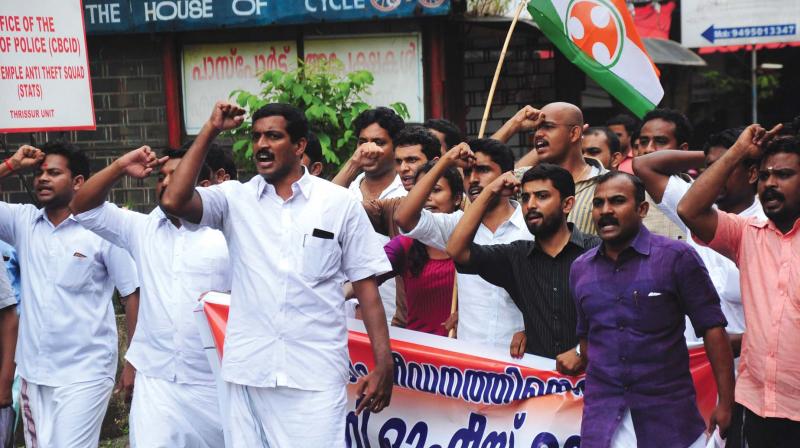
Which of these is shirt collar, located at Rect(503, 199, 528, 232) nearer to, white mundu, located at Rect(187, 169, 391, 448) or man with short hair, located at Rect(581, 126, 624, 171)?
white mundu, located at Rect(187, 169, 391, 448)

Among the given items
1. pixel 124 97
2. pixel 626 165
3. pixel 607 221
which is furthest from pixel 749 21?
pixel 607 221

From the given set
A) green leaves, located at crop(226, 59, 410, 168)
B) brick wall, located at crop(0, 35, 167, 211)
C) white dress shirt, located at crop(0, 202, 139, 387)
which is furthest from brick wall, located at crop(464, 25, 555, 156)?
white dress shirt, located at crop(0, 202, 139, 387)

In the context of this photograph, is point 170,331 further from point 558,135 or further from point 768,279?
point 768,279

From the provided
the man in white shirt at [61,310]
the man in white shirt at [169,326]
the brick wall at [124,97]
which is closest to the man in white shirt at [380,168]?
the man in white shirt at [169,326]

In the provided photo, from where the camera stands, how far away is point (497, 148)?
6.07 meters

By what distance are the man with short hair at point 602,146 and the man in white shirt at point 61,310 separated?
3260mm

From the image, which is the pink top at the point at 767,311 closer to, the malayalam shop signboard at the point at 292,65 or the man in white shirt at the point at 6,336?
the man in white shirt at the point at 6,336

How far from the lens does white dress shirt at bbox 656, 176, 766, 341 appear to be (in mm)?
5105

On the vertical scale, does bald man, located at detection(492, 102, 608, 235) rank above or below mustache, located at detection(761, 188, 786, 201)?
above

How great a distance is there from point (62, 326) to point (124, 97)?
6429mm

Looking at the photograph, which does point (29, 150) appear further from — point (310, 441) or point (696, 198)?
point (696, 198)

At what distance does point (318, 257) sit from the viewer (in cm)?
523

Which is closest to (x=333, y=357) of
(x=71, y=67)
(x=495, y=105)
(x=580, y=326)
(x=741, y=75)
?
(x=580, y=326)

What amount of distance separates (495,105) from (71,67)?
249 inches
